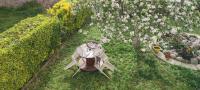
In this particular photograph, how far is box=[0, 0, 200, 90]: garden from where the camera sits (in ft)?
40.3

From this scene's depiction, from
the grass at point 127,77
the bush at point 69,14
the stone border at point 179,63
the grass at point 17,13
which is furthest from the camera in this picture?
the grass at point 17,13

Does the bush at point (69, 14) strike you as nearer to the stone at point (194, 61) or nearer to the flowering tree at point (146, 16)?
the flowering tree at point (146, 16)

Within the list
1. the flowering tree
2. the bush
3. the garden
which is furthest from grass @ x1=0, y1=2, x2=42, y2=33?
the flowering tree

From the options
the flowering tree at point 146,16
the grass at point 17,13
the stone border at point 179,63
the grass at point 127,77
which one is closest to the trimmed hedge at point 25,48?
the grass at point 127,77

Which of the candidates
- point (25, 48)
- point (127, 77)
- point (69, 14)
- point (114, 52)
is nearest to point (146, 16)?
point (114, 52)

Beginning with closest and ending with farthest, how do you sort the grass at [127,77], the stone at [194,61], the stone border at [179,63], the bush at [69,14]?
the grass at [127,77]
the stone border at [179,63]
the stone at [194,61]
the bush at [69,14]

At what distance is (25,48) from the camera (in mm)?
12070

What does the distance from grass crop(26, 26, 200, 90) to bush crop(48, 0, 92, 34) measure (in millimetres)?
1764

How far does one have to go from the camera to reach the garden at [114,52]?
1227 centimetres

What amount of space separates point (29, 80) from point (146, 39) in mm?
4983

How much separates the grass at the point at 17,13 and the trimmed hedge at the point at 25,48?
14.5 ft

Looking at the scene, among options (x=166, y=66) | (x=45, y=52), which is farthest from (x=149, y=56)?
(x=45, y=52)

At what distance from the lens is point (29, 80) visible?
13.0 meters

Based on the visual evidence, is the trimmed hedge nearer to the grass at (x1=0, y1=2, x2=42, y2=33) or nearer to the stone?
the grass at (x1=0, y1=2, x2=42, y2=33)
